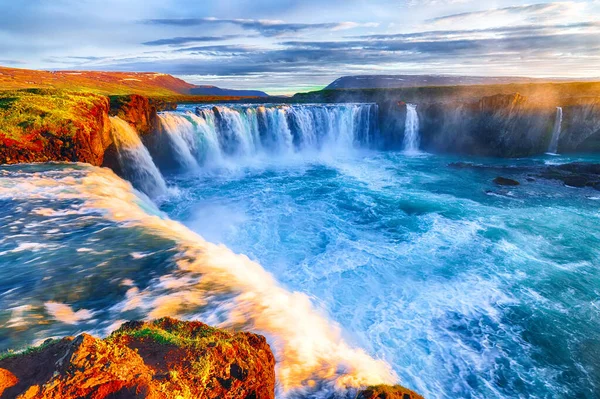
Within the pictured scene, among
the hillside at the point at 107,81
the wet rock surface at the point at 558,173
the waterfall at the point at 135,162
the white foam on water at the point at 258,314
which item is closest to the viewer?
the white foam on water at the point at 258,314

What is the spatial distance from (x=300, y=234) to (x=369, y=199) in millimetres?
6893

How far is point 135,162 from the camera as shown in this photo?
18.9 metres

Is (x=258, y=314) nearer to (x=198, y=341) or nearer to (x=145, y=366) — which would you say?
A: (x=198, y=341)

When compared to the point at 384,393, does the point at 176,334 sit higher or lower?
higher

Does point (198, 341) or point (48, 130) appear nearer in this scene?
point (198, 341)

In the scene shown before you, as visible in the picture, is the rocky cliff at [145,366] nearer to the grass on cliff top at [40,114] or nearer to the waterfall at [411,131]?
the grass on cliff top at [40,114]

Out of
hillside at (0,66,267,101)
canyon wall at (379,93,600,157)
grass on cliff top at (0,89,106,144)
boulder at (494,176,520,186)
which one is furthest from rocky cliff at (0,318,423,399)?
hillside at (0,66,267,101)

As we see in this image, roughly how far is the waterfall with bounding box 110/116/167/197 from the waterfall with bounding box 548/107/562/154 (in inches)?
1509

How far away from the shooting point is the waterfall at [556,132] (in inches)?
1316

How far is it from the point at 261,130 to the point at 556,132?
3143 centimetres

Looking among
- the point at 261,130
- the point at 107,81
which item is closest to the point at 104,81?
the point at 107,81

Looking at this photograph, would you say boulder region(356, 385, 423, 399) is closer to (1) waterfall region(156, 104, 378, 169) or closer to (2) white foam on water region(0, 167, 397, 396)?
(2) white foam on water region(0, 167, 397, 396)

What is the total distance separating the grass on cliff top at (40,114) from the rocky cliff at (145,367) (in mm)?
14040

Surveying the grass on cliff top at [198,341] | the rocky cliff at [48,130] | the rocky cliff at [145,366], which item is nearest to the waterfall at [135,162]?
the rocky cliff at [48,130]
